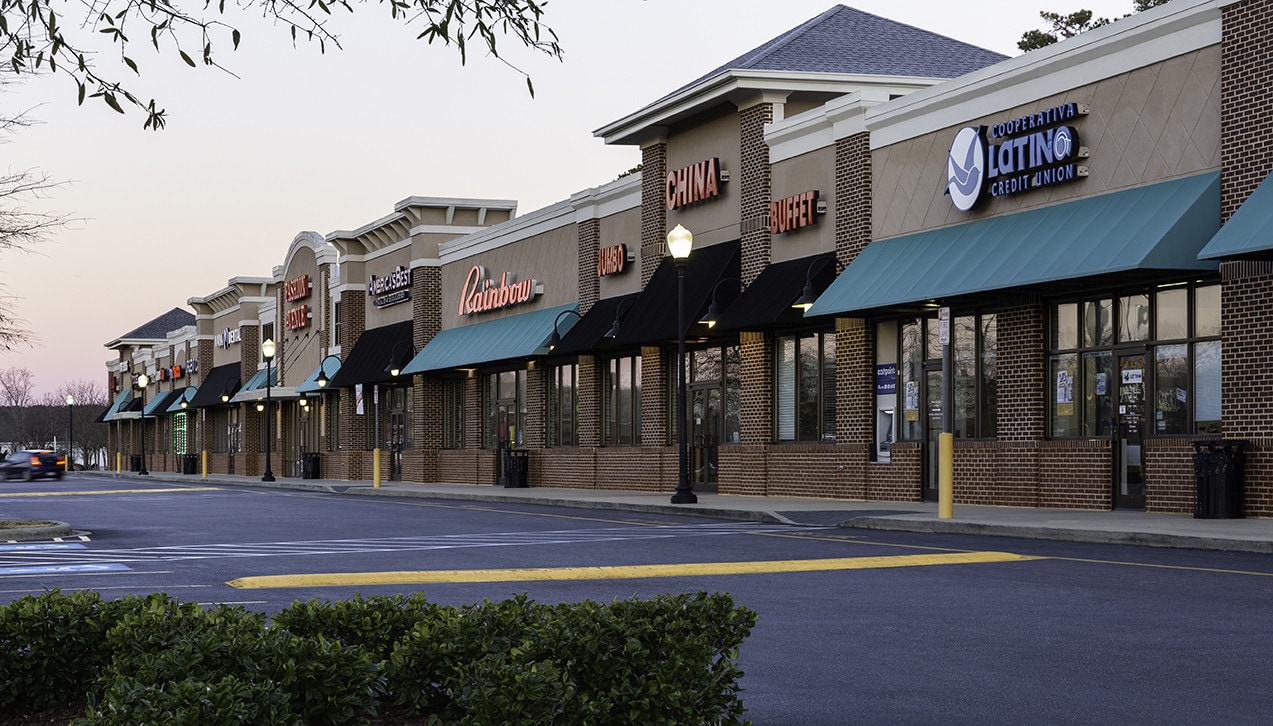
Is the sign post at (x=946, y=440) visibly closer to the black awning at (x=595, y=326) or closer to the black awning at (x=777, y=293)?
the black awning at (x=777, y=293)

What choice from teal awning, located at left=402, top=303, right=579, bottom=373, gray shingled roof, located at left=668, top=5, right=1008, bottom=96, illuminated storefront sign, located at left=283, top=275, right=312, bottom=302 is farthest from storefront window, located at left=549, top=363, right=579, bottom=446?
illuminated storefront sign, located at left=283, top=275, right=312, bottom=302

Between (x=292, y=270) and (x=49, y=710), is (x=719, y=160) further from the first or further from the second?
(x=292, y=270)

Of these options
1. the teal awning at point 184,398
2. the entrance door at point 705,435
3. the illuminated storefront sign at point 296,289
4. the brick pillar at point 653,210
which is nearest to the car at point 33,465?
the illuminated storefront sign at point 296,289

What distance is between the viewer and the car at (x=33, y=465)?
64.2 m

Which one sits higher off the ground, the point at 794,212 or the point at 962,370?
the point at 794,212

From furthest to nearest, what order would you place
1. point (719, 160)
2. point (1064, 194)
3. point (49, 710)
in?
point (719, 160)
point (1064, 194)
point (49, 710)

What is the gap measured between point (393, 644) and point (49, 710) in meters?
1.57

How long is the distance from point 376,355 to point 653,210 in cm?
1987

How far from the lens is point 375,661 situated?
605cm

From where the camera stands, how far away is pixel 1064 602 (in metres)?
12.0

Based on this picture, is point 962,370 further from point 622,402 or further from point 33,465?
point 33,465

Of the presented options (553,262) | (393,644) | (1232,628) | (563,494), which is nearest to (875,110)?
(563,494)

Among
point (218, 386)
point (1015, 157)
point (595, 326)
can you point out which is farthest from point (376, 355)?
point (1015, 157)

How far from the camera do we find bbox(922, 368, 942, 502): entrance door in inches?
1073
